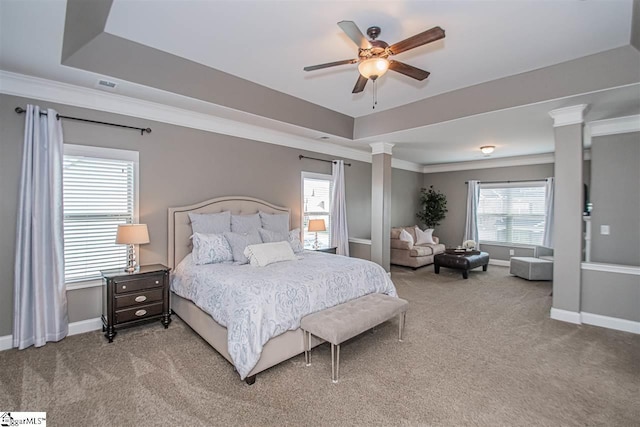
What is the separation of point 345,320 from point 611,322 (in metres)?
3.45

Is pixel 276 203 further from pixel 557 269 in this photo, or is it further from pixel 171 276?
pixel 557 269

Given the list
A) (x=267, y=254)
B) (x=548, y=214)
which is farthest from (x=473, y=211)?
(x=267, y=254)

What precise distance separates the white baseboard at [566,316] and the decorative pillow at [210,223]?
14.5 ft

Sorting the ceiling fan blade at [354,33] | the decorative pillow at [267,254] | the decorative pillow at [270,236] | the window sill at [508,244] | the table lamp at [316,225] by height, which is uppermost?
the ceiling fan blade at [354,33]

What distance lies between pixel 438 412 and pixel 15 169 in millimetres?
4375

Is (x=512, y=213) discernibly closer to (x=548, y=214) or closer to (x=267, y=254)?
(x=548, y=214)

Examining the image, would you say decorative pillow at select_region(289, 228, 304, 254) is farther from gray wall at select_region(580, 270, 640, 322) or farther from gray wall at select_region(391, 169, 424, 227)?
gray wall at select_region(391, 169, 424, 227)

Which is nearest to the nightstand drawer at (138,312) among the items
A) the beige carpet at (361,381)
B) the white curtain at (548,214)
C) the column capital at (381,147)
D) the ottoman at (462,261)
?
the beige carpet at (361,381)

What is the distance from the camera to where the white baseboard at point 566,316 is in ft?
12.3

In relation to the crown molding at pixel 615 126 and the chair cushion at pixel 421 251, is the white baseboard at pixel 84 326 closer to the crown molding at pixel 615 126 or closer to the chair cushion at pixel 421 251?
the chair cushion at pixel 421 251

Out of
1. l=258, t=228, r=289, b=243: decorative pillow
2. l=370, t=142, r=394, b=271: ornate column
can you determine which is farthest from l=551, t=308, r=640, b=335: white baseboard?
l=258, t=228, r=289, b=243: decorative pillow

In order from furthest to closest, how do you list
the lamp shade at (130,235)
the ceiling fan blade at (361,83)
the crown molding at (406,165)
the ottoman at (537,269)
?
the crown molding at (406,165), the ottoman at (537,269), the lamp shade at (130,235), the ceiling fan blade at (361,83)

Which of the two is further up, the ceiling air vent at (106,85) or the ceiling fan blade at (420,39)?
the ceiling air vent at (106,85)

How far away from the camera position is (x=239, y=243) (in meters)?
3.74
